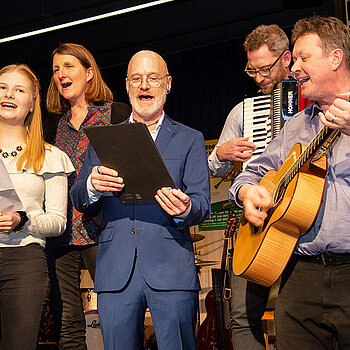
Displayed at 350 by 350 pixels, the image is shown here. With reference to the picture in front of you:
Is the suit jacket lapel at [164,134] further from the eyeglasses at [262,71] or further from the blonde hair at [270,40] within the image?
the blonde hair at [270,40]

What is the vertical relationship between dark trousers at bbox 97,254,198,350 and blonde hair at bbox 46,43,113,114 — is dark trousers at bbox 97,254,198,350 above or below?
below

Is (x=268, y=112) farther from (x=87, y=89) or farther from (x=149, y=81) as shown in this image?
(x=87, y=89)

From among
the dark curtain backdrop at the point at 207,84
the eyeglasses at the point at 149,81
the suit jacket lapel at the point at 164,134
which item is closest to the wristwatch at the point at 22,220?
the suit jacket lapel at the point at 164,134

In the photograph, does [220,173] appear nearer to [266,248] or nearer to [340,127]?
[266,248]

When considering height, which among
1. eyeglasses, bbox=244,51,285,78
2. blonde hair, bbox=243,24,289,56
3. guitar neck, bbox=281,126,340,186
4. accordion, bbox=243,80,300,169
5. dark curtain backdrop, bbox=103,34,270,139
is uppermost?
dark curtain backdrop, bbox=103,34,270,139

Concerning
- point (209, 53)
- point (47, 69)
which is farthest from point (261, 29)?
point (47, 69)

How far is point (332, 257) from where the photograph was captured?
226 cm

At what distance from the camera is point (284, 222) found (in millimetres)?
2318

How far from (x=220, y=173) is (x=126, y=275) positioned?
44.5 inches

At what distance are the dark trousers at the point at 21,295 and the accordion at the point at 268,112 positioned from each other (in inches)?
52.2

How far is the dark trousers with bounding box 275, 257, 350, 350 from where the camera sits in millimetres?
2201

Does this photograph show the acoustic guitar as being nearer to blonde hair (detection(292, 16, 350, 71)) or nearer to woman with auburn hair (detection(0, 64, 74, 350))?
blonde hair (detection(292, 16, 350, 71))

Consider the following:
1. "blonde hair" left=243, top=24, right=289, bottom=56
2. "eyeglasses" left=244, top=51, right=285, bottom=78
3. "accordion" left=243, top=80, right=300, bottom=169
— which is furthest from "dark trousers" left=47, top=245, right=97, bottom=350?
"blonde hair" left=243, top=24, right=289, bottom=56

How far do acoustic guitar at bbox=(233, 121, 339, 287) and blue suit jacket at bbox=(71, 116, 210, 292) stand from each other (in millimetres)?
319
